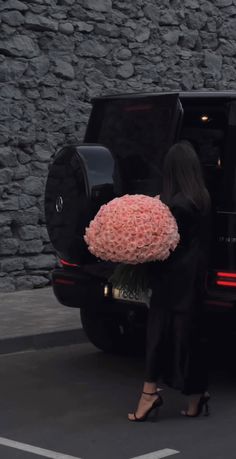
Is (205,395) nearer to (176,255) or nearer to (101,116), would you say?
(176,255)

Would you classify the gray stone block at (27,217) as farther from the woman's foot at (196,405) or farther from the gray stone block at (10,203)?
the woman's foot at (196,405)

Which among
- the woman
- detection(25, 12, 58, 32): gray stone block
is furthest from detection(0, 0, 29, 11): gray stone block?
the woman

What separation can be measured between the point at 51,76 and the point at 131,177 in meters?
4.96

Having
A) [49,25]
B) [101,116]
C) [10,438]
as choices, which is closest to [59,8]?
[49,25]

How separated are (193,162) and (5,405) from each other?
208cm

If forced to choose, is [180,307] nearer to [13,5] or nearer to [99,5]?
[13,5]

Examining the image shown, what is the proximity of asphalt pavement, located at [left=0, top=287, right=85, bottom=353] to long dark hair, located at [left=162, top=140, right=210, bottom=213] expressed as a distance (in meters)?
2.80

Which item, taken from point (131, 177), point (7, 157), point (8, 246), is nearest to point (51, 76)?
point (7, 157)

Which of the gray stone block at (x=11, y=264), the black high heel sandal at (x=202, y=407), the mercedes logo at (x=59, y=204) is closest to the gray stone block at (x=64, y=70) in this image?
the gray stone block at (x=11, y=264)

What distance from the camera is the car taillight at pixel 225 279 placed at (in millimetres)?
6777

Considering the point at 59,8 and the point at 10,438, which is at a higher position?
the point at 59,8

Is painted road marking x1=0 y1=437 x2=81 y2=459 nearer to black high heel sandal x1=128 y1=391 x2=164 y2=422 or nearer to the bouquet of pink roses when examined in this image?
black high heel sandal x1=128 y1=391 x2=164 y2=422

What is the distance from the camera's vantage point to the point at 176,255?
6.26 metres

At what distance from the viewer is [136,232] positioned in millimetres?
6066
